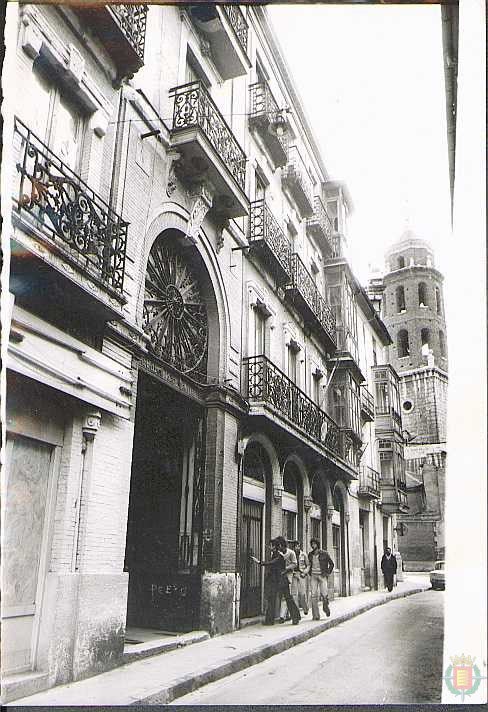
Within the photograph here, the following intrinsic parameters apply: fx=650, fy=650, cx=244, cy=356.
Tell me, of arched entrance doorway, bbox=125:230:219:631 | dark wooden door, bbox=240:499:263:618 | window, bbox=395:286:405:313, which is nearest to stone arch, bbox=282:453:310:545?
dark wooden door, bbox=240:499:263:618

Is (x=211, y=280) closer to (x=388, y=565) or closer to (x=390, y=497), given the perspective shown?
(x=390, y=497)

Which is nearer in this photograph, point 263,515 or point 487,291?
point 487,291

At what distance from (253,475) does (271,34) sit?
3.63m

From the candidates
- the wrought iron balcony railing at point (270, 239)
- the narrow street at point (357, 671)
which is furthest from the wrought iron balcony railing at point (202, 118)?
the narrow street at point (357, 671)

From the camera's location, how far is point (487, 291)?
4.33 meters

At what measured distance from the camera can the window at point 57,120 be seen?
14.6 ft

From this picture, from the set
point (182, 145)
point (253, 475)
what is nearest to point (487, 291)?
point (253, 475)

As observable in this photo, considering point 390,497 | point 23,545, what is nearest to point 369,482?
point 390,497

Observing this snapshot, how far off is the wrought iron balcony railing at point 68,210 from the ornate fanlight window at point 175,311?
685mm

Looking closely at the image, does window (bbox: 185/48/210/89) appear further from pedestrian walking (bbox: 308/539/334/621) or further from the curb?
the curb

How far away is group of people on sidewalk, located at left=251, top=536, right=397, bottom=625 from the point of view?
4.89m

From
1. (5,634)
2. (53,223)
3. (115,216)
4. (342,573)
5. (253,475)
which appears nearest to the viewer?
(5,634)

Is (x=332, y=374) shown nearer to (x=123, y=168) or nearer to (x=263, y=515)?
(x=263, y=515)

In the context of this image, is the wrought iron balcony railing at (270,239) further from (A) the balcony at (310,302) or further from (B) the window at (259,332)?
(B) the window at (259,332)
